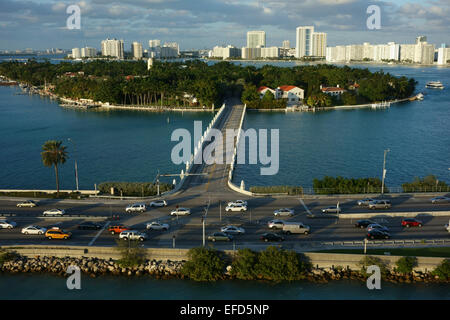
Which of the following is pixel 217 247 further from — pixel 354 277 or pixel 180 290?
pixel 354 277

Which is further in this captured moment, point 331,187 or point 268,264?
point 331,187

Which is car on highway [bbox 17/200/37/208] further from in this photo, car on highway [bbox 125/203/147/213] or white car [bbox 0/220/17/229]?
car on highway [bbox 125/203/147/213]

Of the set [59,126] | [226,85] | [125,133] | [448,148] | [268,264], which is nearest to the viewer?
[268,264]

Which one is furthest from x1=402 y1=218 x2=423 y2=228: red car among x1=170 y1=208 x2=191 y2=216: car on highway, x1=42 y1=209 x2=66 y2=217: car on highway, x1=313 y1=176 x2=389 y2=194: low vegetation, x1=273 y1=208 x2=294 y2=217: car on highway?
x1=42 y1=209 x2=66 y2=217: car on highway

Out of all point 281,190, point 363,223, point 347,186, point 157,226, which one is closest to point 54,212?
point 157,226

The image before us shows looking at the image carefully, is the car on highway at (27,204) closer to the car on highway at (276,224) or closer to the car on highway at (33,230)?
the car on highway at (33,230)

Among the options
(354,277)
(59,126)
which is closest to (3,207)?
(354,277)
